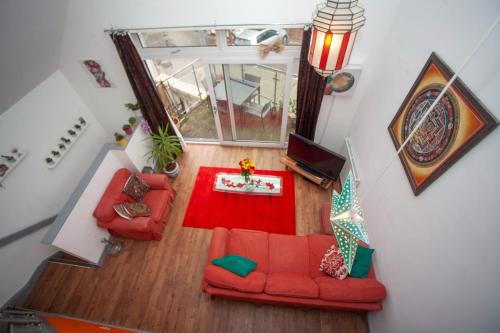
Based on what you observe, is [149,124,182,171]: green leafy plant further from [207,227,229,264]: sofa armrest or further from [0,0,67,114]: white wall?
[207,227,229,264]: sofa armrest

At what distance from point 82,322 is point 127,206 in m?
1.45

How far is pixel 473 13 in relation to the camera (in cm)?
164

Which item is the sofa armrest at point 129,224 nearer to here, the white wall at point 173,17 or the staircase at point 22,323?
the staircase at point 22,323

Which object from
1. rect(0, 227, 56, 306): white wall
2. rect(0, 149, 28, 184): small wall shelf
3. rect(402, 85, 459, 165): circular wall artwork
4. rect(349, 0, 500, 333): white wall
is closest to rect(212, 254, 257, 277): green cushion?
rect(349, 0, 500, 333): white wall

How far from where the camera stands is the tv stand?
3923 millimetres

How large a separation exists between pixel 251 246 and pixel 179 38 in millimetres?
3216

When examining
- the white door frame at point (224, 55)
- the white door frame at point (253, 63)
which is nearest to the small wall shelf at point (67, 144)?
the white door frame at point (224, 55)

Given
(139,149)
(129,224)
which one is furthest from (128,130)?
(129,224)

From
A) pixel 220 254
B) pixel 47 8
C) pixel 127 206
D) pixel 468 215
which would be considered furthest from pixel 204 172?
pixel 468 215

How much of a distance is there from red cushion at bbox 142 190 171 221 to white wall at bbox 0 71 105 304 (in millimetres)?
1413

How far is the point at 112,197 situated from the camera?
3.30m

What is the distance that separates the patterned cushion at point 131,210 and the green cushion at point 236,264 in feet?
4.68

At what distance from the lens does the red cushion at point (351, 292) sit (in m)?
2.36

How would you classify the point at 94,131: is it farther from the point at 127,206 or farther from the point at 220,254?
the point at 220,254
